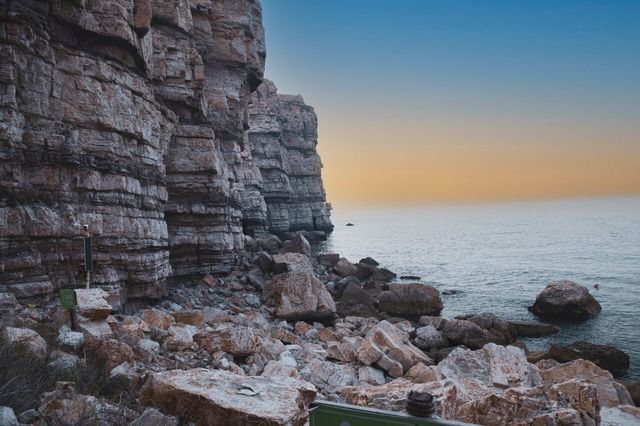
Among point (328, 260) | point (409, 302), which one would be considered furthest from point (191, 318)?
point (328, 260)

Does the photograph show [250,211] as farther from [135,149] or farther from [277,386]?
[277,386]

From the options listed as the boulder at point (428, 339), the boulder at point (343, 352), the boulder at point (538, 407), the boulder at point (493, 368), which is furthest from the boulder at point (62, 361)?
the boulder at point (428, 339)

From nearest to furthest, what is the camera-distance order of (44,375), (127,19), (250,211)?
(44,375) → (127,19) → (250,211)

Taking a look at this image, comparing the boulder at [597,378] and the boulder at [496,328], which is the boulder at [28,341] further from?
the boulder at [496,328]

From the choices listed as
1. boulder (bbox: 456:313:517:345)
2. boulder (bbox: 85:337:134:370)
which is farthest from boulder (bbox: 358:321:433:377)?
boulder (bbox: 456:313:517:345)

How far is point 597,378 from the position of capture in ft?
34.3

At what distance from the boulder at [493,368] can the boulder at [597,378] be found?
0.50 meters

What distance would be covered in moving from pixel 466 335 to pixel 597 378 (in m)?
8.43

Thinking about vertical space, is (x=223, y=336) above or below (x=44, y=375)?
below

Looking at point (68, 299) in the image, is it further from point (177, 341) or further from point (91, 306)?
point (177, 341)

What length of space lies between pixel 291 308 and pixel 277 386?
12606mm

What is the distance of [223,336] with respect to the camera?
10.3 meters

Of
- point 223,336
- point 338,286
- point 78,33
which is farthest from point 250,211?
point 223,336

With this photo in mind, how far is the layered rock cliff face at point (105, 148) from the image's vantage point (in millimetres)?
13516
